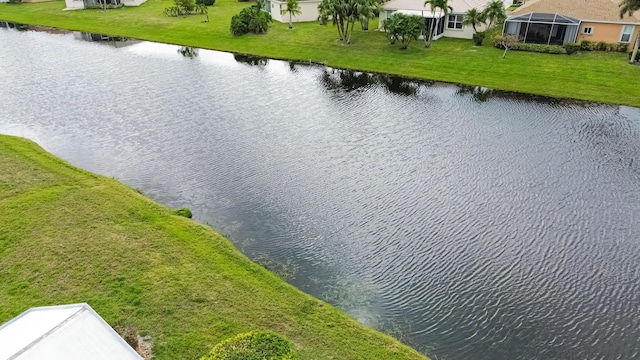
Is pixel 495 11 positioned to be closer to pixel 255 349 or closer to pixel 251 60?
pixel 251 60

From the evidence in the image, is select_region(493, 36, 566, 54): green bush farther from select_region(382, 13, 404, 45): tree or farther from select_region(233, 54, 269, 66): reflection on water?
select_region(233, 54, 269, 66): reflection on water

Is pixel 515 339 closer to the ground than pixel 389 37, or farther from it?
closer to the ground

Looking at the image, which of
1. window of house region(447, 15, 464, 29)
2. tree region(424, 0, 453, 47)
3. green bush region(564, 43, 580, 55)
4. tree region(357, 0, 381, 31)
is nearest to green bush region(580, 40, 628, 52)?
green bush region(564, 43, 580, 55)

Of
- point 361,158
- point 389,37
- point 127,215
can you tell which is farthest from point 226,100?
point 389,37

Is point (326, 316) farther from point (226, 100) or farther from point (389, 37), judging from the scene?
point (389, 37)

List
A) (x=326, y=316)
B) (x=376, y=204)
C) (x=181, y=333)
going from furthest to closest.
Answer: (x=376, y=204) → (x=326, y=316) → (x=181, y=333)

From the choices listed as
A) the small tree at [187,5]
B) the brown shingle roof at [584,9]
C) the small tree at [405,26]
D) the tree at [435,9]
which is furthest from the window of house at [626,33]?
the small tree at [187,5]

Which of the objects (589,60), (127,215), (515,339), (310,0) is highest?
(310,0)
